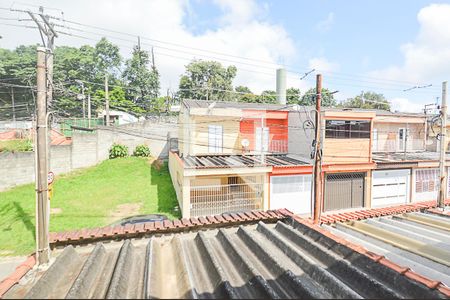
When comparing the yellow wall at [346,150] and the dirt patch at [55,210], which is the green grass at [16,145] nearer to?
the dirt patch at [55,210]

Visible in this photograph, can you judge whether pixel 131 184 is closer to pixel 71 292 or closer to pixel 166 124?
pixel 166 124

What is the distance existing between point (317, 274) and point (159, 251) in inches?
94.5

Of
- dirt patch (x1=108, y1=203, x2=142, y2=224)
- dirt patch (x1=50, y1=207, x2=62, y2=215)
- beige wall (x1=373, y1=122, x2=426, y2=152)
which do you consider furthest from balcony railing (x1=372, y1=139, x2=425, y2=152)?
dirt patch (x1=50, y1=207, x2=62, y2=215)

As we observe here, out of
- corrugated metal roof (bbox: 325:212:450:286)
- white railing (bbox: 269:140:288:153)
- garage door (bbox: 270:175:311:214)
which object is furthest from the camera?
white railing (bbox: 269:140:288:153)

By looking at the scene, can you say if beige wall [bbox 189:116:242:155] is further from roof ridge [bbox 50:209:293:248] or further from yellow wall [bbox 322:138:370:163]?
roof ridge [bbox 50:209:293:248]

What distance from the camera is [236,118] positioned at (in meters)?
18.3

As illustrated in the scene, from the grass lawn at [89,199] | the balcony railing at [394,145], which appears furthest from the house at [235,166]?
the balcony railing at [394,145]

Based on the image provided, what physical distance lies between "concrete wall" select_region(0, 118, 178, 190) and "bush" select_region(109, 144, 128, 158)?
13.5 inches

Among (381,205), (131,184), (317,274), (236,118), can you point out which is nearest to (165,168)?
(131,184)

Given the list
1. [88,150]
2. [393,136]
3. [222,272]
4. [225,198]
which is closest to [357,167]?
[225,198]

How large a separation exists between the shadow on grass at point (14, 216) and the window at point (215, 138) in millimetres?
11214

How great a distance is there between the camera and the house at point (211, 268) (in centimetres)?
277

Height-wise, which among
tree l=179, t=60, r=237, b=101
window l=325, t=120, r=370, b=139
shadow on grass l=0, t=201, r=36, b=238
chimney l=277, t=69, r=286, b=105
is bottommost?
shadow on grass l=0, t=201, r=36, b=238

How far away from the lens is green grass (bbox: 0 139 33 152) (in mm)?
17397
